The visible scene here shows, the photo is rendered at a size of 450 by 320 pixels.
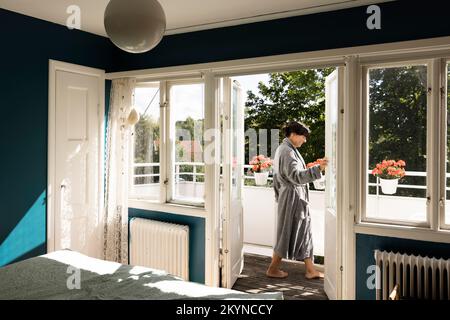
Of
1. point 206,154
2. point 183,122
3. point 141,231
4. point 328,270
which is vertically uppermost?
point 183,122

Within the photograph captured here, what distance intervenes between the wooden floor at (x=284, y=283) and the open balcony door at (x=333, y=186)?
0.21m

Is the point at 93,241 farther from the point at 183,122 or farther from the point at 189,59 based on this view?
the point at 189,59

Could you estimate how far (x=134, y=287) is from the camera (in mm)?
1909

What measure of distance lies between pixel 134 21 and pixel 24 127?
7.87 ft

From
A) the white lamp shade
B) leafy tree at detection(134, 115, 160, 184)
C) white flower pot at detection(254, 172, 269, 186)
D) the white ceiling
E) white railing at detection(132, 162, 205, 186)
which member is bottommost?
white flower pot at detection(254, 172, 269, 186)

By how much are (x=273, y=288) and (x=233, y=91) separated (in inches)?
81.2

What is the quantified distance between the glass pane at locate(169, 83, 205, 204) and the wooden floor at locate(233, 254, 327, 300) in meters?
1.04

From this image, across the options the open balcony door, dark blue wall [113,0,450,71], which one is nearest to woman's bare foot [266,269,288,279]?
the open balcony door

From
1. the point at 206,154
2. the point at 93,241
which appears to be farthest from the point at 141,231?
the point at 206,154

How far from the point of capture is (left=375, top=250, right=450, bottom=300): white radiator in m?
2.52

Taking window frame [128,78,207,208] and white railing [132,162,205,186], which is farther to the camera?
window frame [128,78,207,208]

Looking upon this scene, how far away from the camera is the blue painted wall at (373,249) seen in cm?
265

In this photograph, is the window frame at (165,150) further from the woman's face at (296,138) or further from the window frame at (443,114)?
the window frame at (443,114)

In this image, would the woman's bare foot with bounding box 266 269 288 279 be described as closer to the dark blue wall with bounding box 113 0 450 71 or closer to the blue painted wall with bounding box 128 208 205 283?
the blue painted wall with bounding box 128 208 205 283
